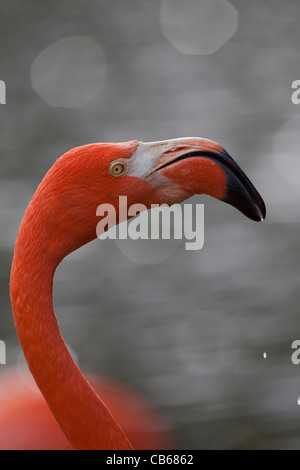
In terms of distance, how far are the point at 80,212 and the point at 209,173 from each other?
1.14 ft

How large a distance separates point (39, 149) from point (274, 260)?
2.38m

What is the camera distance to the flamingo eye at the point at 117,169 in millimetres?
1845

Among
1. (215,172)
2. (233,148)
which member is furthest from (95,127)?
(215,172)

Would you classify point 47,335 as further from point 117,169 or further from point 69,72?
point 69,72

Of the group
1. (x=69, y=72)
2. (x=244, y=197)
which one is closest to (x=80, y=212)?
(x=244, y=197)

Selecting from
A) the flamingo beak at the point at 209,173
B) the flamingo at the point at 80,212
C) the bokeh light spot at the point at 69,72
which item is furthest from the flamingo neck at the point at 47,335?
the bokeh light spot at the point at 69,72

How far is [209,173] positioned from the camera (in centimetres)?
181

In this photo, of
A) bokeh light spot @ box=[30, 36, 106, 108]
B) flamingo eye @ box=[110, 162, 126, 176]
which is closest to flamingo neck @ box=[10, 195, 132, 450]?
flamingo eye @ box=[110, 162, 126, 176]

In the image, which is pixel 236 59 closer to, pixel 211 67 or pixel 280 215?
pixel 211 67

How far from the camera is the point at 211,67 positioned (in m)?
7.74

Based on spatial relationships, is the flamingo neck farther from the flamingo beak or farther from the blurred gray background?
the blurred gray background

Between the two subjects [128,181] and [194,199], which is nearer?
[128,181]

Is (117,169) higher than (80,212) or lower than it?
higher

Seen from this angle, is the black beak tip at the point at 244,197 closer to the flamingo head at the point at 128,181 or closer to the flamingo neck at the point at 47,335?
the flamingo head at the point at 128,181
